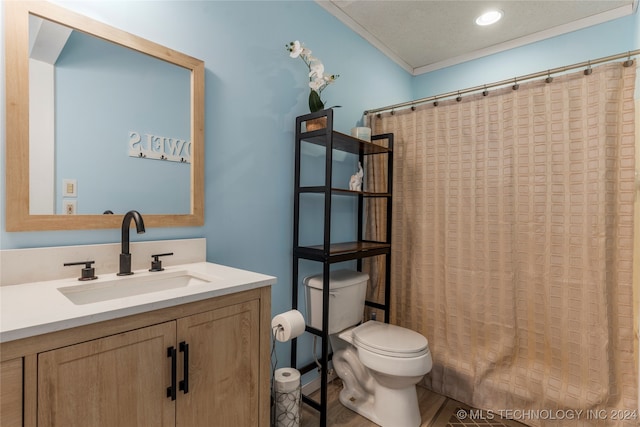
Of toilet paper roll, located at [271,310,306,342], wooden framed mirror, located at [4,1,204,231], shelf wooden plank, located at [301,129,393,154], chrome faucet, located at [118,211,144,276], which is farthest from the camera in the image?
shelf wooden plank, located at [301,129,393,154]

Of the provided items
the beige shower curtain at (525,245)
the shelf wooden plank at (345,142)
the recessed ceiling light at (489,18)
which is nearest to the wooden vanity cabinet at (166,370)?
the shelf wooden plank at (345,142)

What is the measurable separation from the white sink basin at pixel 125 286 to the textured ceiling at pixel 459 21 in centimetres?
185

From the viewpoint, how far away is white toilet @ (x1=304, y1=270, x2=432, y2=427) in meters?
1.65

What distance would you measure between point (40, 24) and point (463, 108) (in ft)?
6.79

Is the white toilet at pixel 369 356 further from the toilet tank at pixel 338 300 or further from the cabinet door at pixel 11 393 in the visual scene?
the cabinet door at pixel 11 393

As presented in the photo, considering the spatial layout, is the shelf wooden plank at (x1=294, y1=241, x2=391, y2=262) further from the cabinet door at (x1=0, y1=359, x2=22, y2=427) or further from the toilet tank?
the cabinet door at (x1=0, y1=359, x2=22, y2=427)

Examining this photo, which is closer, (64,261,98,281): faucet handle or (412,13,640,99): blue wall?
(64,261,98,281): faucet handle

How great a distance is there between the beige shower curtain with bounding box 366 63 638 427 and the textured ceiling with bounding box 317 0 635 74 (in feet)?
2.08

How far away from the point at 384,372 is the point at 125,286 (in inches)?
49.5

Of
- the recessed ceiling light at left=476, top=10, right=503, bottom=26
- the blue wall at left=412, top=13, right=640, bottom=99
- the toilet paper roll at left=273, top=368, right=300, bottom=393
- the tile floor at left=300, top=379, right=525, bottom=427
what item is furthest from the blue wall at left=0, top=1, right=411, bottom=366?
the blue wall at left=412, top=13, right=640, bottom=99

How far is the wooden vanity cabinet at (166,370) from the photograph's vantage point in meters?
0.76

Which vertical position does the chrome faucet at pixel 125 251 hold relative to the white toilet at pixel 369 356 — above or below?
above

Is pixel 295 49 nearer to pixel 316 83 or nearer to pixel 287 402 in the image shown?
pixel 316 83

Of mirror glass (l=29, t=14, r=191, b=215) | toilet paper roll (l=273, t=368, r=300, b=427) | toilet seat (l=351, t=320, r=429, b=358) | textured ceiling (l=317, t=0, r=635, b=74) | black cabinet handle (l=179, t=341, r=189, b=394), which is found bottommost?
toilet paper roll (l=273, t=368, r=300, b=427)
